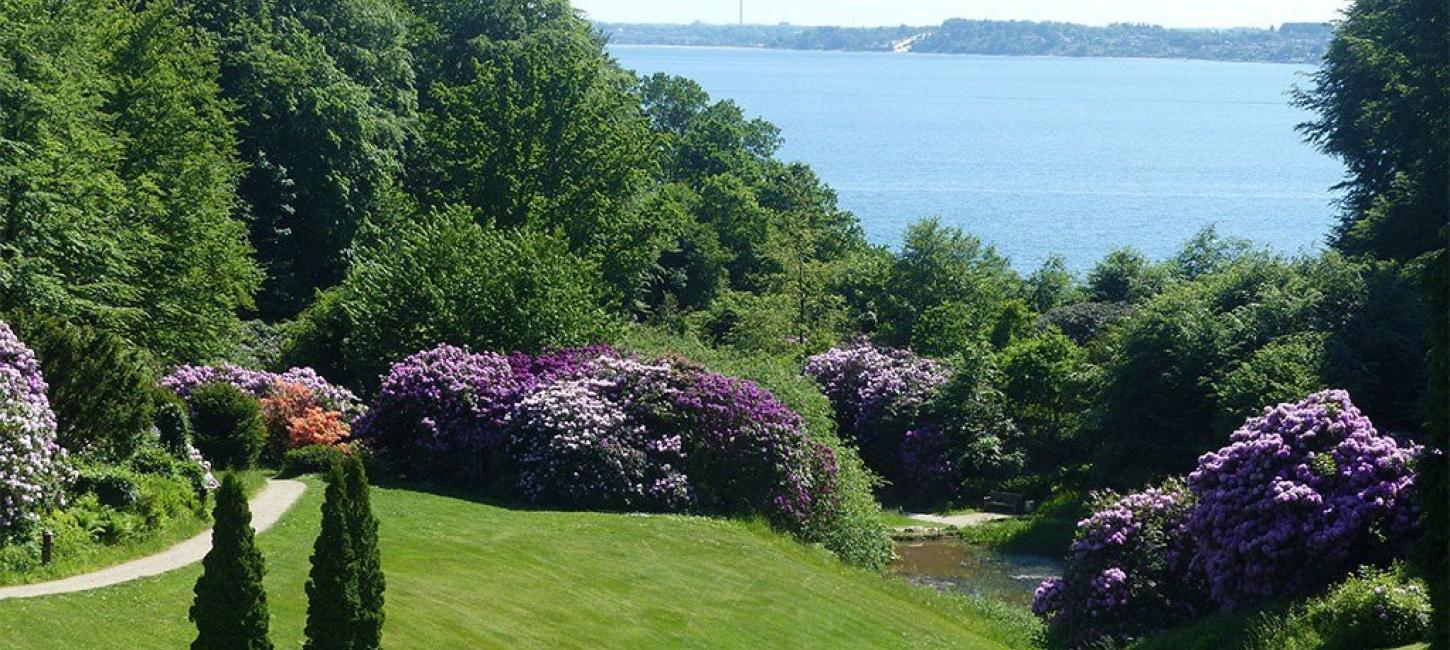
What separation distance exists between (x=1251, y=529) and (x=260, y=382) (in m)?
21.2

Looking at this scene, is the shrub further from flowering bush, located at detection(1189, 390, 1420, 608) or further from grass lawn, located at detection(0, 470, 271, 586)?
flowering bush, located at detection(1189, 390, 1420, 608)

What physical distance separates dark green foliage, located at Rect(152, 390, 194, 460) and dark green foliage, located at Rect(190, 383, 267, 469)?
313 cm

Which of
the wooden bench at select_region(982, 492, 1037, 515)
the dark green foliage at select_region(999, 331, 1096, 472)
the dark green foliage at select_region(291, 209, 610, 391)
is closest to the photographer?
the dark green foliage at select_region(291, 209, 610, 391)

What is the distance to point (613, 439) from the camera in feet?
116

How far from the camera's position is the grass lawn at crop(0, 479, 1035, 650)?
21.5 m

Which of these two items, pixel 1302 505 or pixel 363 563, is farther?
pixel 1302 505

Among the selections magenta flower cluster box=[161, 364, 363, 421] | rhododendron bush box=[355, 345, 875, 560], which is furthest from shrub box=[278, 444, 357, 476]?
magenta flower cluster box=[161, 364, 363, 421]

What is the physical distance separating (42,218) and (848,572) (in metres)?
18.6

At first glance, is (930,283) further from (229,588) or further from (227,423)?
(229,588)

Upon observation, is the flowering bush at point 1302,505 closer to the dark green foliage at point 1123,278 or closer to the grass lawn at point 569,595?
the grass lawn at point 569,595

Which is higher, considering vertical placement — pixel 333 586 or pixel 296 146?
pixel 296 146

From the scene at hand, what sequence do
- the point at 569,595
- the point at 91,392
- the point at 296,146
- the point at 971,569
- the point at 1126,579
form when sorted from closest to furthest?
the point at 569,595
the point at 91,392
the point at 1126,579
the point at 971,569
the point at 296,146

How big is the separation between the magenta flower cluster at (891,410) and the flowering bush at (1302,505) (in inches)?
753

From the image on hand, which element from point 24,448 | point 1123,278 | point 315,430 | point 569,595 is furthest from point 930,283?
point 24,448
